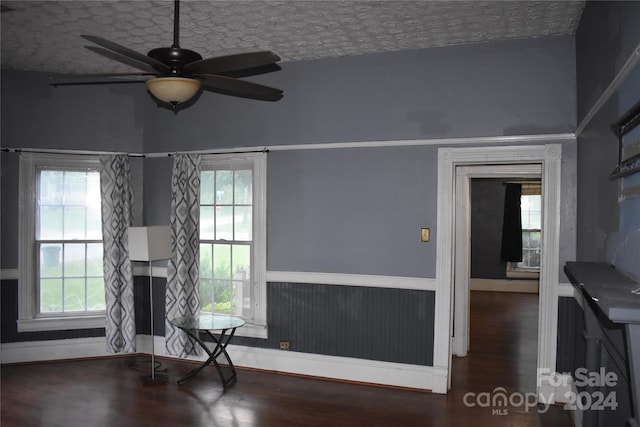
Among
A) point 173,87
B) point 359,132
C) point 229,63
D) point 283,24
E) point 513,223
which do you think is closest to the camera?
point 229,63

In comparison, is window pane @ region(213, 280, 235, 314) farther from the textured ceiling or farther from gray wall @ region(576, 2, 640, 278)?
gray wall @ region(576, 2, 640, 278)

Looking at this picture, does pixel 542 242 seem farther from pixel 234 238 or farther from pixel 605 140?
pixel 234 238

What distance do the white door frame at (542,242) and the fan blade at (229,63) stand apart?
7.52ft

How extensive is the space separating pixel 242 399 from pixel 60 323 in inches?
98.7

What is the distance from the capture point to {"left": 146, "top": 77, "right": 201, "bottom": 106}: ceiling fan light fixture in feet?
9.60

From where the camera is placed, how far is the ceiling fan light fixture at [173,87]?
9.60 ft

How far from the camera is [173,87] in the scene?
116 inches

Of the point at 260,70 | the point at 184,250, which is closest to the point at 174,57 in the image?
the point at 260,70

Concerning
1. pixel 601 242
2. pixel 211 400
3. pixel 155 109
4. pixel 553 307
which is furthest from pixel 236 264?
pixel 601 242

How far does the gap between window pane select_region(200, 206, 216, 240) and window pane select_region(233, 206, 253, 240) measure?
279 millimetres

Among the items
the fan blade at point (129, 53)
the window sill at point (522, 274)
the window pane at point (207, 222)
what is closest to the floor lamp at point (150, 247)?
the window pane at point (207, 222)

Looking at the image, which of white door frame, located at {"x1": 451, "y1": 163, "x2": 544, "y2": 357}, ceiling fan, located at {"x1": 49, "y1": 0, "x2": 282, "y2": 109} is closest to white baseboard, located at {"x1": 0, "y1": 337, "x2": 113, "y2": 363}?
ceiling fan, located at {"x1": 49, "y1": 0, "x2": 282, "y2": 109}

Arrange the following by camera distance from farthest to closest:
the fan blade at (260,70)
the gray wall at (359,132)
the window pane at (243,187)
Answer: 1. the window pane at (243,187)
2. the fan blade at (260,70)
3. the gray wall at (359,132)

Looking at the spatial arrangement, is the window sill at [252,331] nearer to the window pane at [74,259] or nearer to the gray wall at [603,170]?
the window pane at [74,259]
